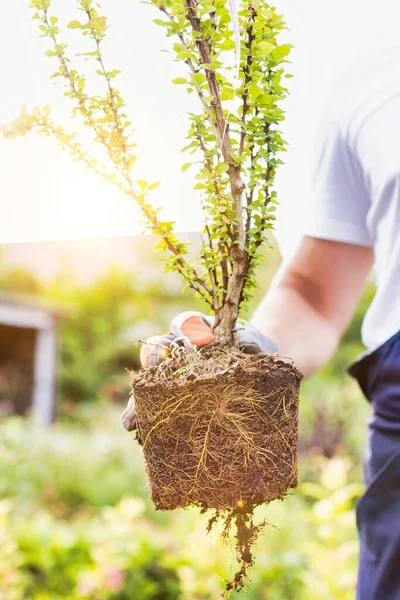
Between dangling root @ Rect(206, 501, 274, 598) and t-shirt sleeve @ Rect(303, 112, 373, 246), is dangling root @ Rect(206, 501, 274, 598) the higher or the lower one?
the lower one

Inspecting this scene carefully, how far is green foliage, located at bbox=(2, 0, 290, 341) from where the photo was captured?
0.85m

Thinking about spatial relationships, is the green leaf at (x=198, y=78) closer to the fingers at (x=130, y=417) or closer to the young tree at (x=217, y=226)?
the young tree at (x=217, y=226)

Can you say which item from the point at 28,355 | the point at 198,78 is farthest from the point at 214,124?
the point at 28,355

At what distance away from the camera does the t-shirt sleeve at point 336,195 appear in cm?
144

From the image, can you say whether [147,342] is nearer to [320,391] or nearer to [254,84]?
[254,84]

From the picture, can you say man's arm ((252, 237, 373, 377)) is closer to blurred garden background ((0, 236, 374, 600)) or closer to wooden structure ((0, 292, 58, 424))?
blurred garden background ((0, 236, 374, 600))

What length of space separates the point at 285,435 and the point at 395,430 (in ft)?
1.58

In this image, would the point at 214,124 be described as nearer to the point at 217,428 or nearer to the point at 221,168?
the point at 221,168

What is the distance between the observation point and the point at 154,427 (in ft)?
2.98

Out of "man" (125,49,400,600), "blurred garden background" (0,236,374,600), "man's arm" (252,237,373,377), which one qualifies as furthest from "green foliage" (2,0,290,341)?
"man's arm" (252,237,373,377)

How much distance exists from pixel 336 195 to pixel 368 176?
0.35 feet

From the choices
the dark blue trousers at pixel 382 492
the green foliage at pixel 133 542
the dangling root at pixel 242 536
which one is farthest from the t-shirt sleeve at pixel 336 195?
the green foliage at pixel 133 542

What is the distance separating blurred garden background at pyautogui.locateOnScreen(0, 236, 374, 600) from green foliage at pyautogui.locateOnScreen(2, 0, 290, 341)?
0.13m

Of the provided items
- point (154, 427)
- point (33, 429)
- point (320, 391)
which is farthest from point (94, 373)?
point (154, 427)
